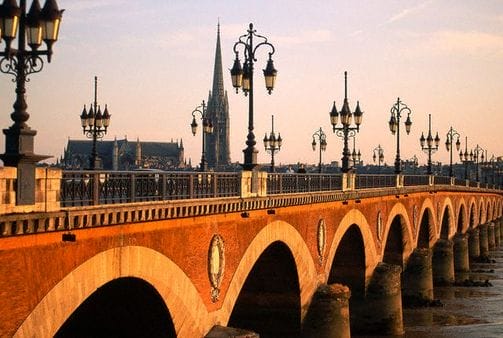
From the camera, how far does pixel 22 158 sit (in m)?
11.6

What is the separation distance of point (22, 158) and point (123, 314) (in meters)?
7.13

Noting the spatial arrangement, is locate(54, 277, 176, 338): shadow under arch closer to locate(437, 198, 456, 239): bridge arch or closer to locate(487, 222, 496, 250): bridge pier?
locate(437, 198, 456, 239): bridge arch

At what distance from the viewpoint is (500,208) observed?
11912 centimetres

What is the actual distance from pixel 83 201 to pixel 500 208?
113249mm

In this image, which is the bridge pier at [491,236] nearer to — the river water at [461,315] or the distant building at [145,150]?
the river water at [461,315]

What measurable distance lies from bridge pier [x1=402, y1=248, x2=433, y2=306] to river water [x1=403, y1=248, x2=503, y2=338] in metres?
1.26

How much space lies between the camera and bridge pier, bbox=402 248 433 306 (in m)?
44.2

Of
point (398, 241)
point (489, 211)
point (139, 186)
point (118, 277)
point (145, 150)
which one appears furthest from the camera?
point (145, 150)

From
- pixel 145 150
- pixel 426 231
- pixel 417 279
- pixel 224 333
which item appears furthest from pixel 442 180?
pixel 145 150

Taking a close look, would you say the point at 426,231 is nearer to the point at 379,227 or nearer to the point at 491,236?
the point at 379,227

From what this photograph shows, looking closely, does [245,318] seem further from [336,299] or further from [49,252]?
[49,252]

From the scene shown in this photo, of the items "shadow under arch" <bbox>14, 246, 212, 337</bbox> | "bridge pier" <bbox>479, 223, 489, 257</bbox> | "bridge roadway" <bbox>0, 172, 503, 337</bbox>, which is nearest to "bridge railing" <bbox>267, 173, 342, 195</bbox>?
"bridge roadway" <bbox>0, 172, 503, 337</bbox>

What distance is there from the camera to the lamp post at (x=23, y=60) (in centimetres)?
1115

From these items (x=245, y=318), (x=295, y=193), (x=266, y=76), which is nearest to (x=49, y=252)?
(x=266, y=76)
